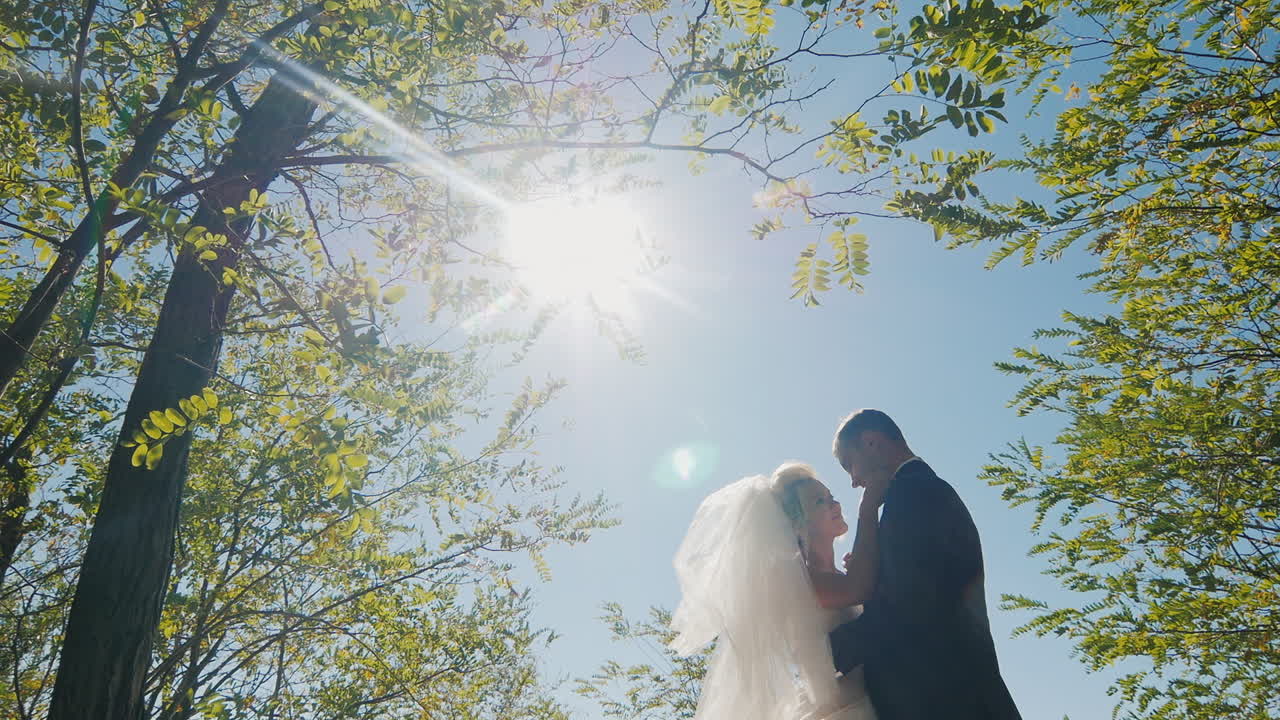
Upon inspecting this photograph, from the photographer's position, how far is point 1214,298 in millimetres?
4137

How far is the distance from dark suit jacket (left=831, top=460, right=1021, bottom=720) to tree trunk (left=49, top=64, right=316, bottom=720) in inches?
114

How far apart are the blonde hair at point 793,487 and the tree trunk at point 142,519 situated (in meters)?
2.74

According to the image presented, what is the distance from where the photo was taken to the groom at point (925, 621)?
2303mm

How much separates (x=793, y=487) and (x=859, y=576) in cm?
73

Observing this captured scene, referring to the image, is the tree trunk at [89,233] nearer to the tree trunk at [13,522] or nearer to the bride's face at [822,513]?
the bride's face at [822,513]

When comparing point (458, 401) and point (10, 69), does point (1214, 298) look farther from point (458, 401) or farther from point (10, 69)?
point (458, 401)

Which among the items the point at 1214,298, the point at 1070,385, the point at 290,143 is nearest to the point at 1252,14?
the point at 1214,298

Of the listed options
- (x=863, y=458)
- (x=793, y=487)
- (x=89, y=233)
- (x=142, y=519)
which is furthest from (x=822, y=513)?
(x=89, y=233)

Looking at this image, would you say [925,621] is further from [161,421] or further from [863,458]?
[161,421]

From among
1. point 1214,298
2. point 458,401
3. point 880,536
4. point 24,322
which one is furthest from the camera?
point 458,401

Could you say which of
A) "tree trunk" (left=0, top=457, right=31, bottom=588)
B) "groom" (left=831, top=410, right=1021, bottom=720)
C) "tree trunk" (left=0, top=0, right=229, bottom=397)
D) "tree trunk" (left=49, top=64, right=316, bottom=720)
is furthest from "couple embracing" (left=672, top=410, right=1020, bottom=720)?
"tree trunk" (left=0, top=457, right=31, bottom=588)

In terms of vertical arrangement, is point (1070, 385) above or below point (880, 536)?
above

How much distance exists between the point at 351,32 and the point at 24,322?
6.15 ft

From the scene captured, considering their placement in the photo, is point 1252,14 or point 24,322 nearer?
point 24,322
